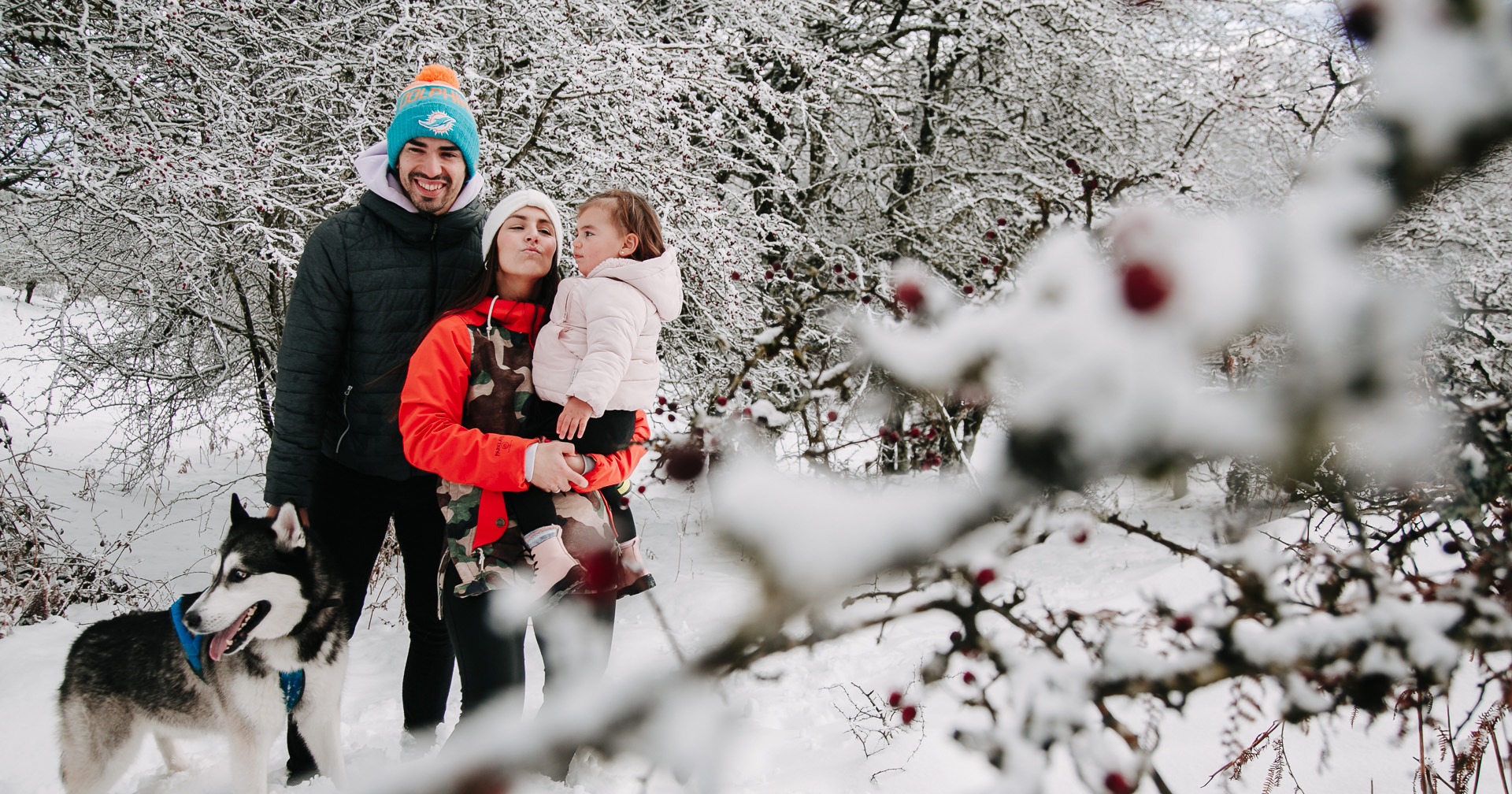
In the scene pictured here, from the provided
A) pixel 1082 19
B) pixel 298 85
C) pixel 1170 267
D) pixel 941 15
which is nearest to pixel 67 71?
pixel 298 85

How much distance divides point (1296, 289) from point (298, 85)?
13.8ft

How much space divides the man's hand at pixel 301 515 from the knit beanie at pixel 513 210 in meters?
0.86

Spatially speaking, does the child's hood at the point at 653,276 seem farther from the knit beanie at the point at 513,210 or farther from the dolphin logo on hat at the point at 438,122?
the dolphin logo on hat at the point at 438,122

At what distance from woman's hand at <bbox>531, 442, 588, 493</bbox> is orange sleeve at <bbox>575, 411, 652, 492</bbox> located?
43mm

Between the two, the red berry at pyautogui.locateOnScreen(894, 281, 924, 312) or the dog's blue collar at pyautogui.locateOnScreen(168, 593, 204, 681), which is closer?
the red berry at pyautogui.locateOnScreen(894, 281, 924, 312)

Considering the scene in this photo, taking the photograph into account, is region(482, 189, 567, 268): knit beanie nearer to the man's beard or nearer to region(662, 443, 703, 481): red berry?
the man's beard

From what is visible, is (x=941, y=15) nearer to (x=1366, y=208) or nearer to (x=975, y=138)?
(x=975, y=138)

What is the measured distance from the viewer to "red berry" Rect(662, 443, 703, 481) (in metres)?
0.59

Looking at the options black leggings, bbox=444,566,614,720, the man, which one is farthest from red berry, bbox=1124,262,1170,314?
the man

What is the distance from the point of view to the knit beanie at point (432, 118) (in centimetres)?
189

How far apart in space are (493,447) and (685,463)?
3.55 ft

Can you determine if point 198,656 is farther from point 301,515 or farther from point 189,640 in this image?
point 301,515

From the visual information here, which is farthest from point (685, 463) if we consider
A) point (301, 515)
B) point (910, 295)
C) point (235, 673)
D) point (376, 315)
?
point (235, 673)

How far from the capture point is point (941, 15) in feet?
19.4
